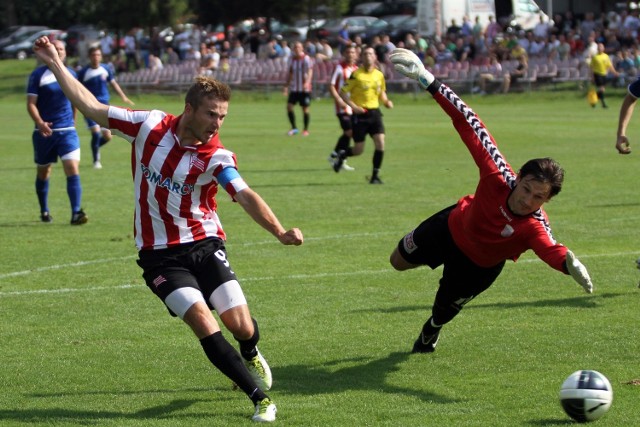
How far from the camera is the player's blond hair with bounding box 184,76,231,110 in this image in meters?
6.03

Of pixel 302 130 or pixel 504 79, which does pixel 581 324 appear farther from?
pixel 504 79

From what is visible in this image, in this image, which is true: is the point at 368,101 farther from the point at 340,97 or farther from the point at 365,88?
the point at 340,97

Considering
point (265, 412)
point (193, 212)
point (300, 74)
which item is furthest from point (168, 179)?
point (300, 74)

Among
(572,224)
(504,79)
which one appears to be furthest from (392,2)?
(572,224)

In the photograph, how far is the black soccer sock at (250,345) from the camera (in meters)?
6.43

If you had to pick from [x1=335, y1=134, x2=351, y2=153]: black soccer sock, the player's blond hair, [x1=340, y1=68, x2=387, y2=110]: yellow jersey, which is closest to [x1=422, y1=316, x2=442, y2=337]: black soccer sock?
the player's blond hair

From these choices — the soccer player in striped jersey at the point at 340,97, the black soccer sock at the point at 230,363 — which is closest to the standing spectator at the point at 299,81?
the soccer player in striped jersey at the point at 340,97

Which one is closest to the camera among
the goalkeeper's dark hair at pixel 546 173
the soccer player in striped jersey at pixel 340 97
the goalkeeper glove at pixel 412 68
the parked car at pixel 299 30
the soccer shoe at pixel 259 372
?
the goalkeeper's dark hair at pixel 546 173

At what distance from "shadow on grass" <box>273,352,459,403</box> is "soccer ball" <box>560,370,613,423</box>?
0.78 metres

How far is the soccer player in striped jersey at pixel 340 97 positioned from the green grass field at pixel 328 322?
1775 mm

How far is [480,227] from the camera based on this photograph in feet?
22.9

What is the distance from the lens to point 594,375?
19.6ft

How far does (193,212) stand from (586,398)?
8.05ft

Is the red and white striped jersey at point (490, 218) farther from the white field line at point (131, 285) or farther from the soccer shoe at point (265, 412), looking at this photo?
the white field line at point (131, 285)
